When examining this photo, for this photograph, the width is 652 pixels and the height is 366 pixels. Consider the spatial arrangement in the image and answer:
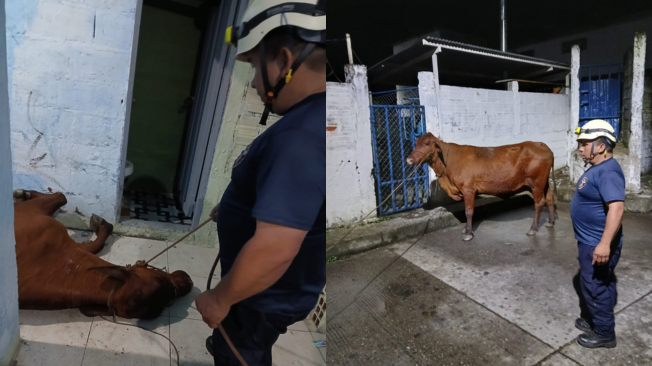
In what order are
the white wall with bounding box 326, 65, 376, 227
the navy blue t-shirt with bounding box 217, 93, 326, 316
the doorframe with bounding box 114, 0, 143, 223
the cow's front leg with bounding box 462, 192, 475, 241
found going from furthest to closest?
the cow's front leg with bounding box 462, 192, 475, 241 < the white wall with bounding box 326, 65, 376, 227 < the doorframe with bounding box 114, 0, 143, 223 < the navy blue t-shirt with bounding box 217, 93, 326, 316

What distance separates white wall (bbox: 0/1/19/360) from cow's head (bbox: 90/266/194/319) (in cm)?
11

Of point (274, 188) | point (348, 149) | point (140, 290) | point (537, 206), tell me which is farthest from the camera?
point (537, 206)

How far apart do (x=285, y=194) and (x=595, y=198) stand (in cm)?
74

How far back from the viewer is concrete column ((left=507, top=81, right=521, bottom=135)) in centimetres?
87

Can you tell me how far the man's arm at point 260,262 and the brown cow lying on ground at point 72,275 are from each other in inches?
6.1

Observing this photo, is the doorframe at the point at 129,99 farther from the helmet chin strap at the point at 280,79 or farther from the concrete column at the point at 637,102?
the concrete column at the point at 637,102

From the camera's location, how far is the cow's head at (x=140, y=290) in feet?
2.11

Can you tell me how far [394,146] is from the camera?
0.84 m

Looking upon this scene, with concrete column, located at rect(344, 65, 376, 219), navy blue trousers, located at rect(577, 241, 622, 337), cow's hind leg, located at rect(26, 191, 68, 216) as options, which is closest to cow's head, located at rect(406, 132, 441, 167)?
concrete column, located at rect(344, 65, 376, 219)

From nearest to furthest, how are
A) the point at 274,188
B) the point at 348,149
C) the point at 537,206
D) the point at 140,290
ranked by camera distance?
the point at 274,188 < the point at 140,290 < the point at 348,149 < the point at 537,206

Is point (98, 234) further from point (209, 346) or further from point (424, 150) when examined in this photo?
point (424, 150)

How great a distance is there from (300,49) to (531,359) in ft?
2.55

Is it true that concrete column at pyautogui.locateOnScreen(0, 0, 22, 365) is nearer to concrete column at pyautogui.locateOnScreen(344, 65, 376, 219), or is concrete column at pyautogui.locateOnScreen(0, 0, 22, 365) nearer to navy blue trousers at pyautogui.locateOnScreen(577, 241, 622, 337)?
concrete column at pyautogui.locateOnScreen(344, 65, 376, 219)

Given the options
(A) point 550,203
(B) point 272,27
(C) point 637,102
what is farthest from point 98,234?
(C) point 637,102
